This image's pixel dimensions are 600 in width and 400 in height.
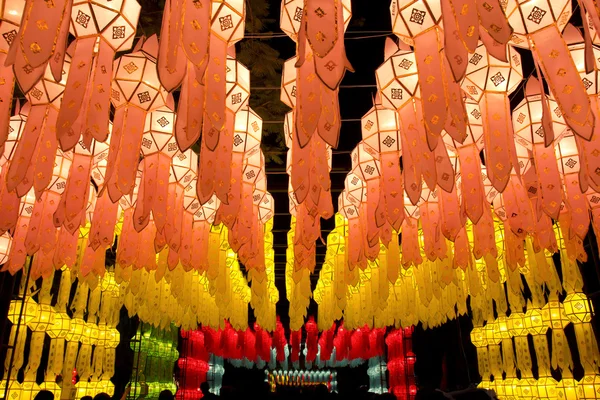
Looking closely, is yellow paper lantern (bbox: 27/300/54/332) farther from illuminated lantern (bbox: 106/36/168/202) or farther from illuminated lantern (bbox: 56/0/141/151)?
illuminated lantern (bbox: 56/0/141/151)

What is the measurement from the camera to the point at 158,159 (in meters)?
3.61

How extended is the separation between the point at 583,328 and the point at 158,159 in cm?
509

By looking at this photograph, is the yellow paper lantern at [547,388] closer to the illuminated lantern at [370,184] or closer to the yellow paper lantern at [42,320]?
the illuminated lantern at [370,184]

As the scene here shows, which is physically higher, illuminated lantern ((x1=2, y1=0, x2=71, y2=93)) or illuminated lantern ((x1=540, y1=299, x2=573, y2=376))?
illuminated lantern ((x1=2, y1=0, x2=71, y2=93))

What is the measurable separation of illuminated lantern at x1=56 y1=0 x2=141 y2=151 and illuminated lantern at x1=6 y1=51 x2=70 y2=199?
0.21 m

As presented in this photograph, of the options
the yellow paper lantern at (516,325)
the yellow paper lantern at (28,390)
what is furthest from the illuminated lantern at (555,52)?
the yellow paper lantern at (28,390)

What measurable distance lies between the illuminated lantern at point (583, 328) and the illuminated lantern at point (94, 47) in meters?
5.57

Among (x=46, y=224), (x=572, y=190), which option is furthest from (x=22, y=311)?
(x=572, y=190)

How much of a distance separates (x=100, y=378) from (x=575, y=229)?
23.7ft

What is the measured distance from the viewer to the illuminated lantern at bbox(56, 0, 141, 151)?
2.34 metres

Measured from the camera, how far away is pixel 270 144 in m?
6.47

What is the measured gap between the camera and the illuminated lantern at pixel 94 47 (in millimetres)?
2341

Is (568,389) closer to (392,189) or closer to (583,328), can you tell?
(583,328)

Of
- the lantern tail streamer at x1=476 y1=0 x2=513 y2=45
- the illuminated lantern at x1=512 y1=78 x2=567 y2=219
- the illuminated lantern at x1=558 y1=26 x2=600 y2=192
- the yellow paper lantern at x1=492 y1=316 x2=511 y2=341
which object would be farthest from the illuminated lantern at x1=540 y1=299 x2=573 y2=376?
the lantern tail streamer at x1=476 y1=0 x2=513 y2=45
